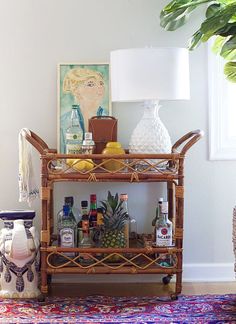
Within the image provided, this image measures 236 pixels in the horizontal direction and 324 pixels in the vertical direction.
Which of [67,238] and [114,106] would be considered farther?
[114,106]

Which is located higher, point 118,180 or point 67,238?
point 118,180

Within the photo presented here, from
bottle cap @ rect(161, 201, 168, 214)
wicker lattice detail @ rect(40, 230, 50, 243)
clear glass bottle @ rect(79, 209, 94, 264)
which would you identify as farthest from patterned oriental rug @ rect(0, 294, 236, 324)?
bottle cap @ rect(161, 201, 168, 214)

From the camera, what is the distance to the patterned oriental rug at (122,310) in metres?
2.50

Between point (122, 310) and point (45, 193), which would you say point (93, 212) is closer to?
point (45, 193)

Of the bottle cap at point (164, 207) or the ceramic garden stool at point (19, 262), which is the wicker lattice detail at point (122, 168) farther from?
the ceramic garden stool at point (19, 262)

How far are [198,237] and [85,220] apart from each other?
0.73 metres

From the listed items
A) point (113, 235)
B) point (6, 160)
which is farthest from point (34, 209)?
point (113, 235)

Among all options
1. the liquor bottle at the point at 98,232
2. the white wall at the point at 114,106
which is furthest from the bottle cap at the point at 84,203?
the white wall at the point at 114,106

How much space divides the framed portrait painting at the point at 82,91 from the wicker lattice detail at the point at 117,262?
638 millimetres

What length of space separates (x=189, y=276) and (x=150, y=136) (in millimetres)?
906

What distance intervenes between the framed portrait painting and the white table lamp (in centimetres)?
30

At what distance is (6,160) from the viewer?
→ 317cm

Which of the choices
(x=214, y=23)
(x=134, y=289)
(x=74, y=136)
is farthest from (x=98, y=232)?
(x=214, y=23)

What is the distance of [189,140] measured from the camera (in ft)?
9.18
